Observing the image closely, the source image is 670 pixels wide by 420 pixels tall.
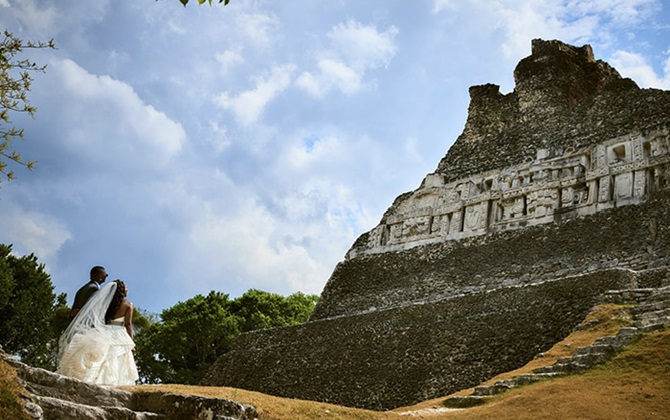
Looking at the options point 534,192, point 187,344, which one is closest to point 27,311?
point 187,344

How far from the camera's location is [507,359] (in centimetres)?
1681

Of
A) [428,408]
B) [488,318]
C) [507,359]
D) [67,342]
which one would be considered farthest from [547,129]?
[67,342]

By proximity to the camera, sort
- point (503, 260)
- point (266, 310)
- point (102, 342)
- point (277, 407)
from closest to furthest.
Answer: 1. point (102, 342)
2. point (277, 407)
3. point (503, 260)
4. point (266, 310)

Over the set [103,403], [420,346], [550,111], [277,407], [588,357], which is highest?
[550,111]

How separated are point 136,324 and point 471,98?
19.6 meters

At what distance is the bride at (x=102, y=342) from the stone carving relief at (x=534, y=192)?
16.4 m

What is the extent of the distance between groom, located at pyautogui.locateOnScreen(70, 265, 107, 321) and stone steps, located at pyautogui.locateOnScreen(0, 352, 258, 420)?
5.58 feet

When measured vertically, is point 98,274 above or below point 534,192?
below

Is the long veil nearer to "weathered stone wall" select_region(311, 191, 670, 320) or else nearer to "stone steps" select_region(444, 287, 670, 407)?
"stone steps" select_region(444, 287, 670, 407)

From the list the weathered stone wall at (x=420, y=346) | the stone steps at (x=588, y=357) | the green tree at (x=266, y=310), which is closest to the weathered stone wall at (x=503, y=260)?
the weathered stone wall at (x=420, y=346)

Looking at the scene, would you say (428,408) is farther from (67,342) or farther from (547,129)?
(547,129)

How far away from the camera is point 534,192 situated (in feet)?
82.3

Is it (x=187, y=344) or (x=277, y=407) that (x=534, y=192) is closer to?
(x=277, y=407)

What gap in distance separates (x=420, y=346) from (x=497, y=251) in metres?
6.18
